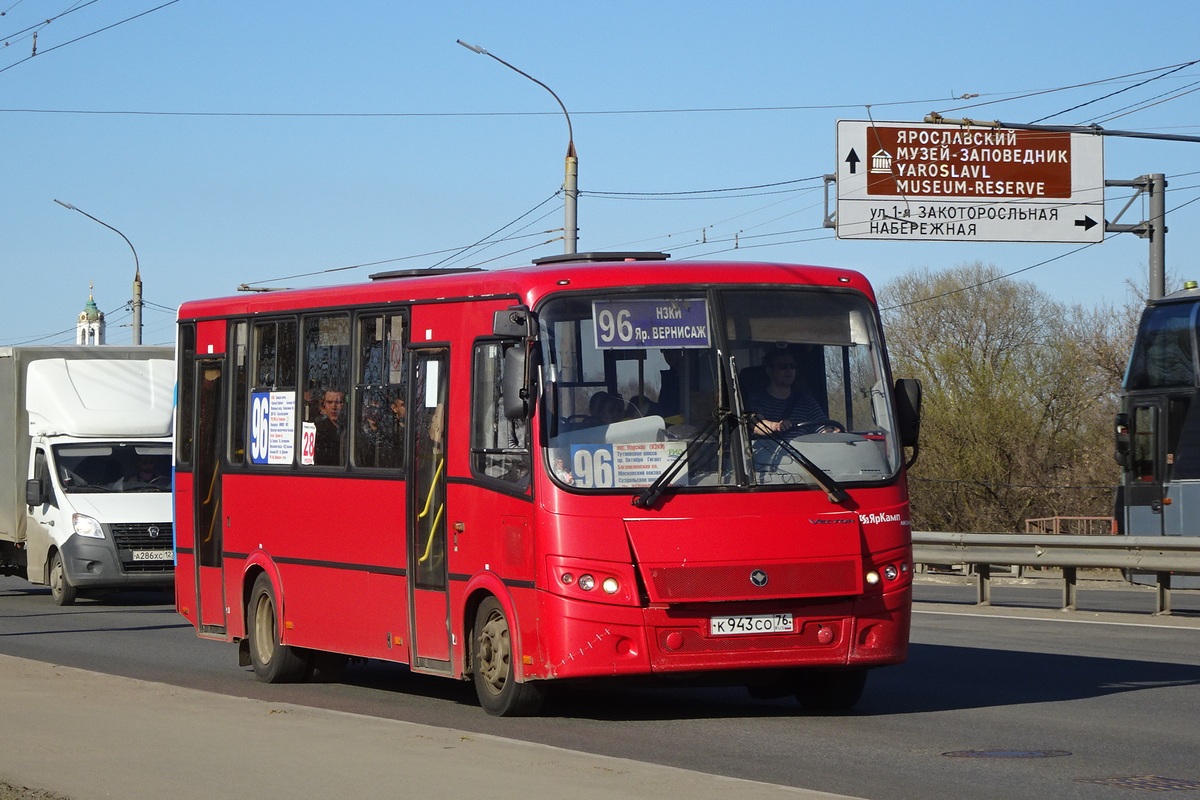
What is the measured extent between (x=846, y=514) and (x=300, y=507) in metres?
4.78

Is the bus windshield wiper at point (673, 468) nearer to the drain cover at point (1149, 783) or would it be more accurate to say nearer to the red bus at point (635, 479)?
the red bus at point (635, 479)

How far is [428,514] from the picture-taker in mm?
12508

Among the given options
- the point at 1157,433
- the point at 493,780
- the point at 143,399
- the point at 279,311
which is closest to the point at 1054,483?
the point at 1157,433

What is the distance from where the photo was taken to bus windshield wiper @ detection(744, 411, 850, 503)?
11164 mm

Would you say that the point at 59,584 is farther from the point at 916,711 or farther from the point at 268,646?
the point at 916,711

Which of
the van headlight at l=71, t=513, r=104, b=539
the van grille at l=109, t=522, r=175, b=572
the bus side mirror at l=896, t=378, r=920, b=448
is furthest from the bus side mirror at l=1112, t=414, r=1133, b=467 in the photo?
the bus side mirror at l=896, t=378, r=920, b=448

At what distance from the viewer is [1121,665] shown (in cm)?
1495

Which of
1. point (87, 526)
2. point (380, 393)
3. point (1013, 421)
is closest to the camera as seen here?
point (380, 393)

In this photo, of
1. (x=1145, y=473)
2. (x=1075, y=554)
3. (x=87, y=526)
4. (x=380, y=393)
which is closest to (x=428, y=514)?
(x=380, y=393)

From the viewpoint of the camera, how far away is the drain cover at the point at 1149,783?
28.4 feet

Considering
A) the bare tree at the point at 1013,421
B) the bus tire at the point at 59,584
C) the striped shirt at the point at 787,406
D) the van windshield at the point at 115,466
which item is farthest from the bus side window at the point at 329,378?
the bare tree at the point at 1013,421

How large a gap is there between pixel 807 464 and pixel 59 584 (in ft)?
53.5

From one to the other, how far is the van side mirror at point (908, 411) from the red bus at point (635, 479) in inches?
0.8

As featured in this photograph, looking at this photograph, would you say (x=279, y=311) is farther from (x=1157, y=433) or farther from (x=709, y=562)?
(x=1157, y=433)
